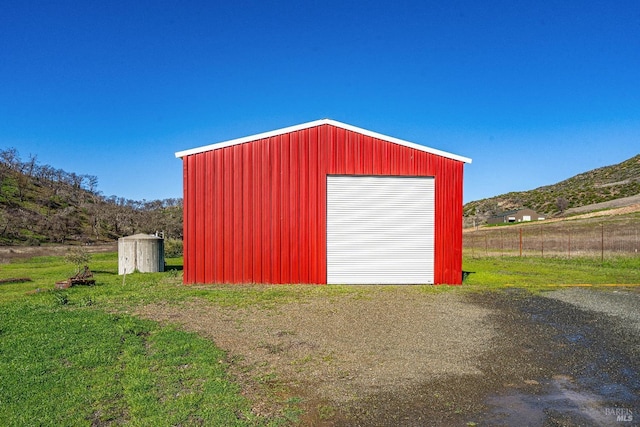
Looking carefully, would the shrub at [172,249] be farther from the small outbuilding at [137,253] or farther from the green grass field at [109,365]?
the green grass field at [109,365]

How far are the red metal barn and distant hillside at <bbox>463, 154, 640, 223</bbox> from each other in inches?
2517

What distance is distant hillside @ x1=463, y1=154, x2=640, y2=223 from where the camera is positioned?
7144cm

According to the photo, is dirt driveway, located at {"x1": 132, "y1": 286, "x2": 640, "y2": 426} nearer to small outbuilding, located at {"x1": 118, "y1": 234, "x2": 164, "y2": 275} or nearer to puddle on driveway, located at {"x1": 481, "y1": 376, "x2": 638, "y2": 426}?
puddle on driveway, located at {"x1": 481, "y1": 376, "x2": 638, "y2": 426}

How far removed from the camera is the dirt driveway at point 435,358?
4.25 metres

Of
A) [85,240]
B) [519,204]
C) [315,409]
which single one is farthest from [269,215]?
[519,204]

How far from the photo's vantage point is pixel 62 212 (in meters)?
40.6

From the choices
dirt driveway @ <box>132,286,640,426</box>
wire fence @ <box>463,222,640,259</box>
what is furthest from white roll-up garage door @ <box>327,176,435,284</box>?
wire fence @ <box>463,222,640,259</box>

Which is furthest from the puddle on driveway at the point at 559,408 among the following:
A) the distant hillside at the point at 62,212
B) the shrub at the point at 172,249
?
the distant hillside at the point at 62,212

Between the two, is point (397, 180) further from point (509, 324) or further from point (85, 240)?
point (85, 240)

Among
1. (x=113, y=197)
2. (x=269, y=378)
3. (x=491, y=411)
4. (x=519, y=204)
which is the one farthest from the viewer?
(x=519, y=204)

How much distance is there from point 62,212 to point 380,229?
121ft

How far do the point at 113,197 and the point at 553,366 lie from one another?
190 feet

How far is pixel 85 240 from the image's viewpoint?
37.6 metres

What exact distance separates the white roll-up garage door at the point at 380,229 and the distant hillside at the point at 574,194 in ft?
210
